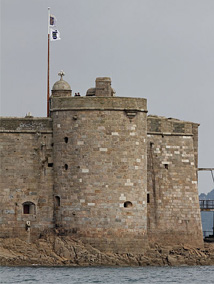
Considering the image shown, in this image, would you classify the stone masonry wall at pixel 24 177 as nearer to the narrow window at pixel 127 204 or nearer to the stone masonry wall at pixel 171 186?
the narrow window at pixel 127 204

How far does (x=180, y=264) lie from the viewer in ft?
218

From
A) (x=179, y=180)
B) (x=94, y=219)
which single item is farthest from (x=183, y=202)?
(x=94, y=219)

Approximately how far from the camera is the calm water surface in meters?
57.8

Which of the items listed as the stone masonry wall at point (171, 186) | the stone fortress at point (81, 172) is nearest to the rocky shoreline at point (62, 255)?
the stone fortress at point (81, 172)

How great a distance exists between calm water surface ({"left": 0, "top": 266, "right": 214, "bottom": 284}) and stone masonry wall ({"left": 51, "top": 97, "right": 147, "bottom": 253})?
7.60 feet

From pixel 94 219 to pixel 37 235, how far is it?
3320 millimetres

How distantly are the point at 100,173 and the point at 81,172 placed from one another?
988 mm

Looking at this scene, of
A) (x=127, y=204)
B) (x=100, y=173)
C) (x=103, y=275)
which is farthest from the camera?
(x=127, y=204)

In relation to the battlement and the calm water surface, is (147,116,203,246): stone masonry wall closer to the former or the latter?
the battlement

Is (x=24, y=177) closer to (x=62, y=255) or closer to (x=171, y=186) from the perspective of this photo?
(x=62, y=255)

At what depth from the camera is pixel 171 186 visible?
69562mm

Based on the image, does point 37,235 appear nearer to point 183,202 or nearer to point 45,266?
point 45,266

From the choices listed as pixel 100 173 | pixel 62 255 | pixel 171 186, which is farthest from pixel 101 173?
pixel 171 186

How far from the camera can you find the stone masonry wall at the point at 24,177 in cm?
6512
